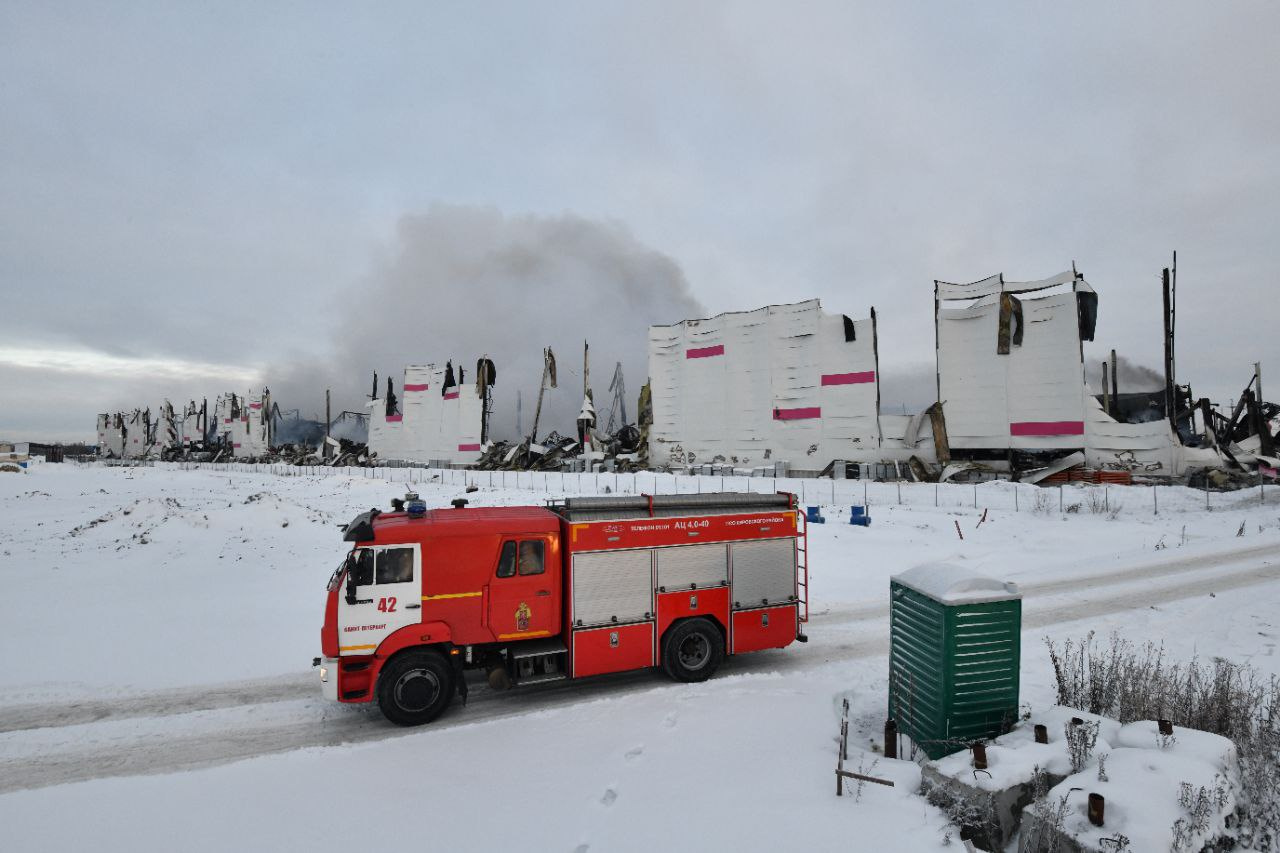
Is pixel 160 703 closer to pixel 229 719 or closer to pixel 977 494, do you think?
pixel 229 719

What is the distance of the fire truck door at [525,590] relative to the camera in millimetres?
8406

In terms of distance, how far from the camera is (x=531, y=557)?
862cm

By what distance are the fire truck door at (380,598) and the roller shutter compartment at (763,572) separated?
4.95m

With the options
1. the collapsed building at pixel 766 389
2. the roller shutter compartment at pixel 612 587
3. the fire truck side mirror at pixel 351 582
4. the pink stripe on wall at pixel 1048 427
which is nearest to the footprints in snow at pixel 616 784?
the roller shutter compartment at pixel 612 587

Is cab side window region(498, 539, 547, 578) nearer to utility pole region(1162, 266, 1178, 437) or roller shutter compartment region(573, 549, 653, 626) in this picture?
roller shutter compartment region(573, 549, 653, 626)

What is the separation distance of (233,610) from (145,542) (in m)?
7.85

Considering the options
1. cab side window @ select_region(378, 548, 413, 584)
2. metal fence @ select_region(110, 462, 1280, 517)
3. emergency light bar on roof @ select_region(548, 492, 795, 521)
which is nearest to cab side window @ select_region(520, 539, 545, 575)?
emergency light bar on roof @ select_region(548, 492, 795, 521)

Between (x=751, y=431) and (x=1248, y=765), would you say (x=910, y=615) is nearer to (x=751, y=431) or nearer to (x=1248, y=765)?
(x=1248, y=765)

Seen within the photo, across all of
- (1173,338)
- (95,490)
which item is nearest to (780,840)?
(1173,338)

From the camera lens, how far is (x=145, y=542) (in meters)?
18.0

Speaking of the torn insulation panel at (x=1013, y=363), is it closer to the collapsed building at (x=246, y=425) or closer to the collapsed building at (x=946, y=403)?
the collapsed building at (x=946, y=403)

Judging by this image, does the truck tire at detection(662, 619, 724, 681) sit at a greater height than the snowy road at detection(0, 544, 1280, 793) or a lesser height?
greater

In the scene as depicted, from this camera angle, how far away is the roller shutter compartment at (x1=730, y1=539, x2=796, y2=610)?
977 centimetres

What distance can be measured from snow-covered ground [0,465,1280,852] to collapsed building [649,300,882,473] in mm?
21170
